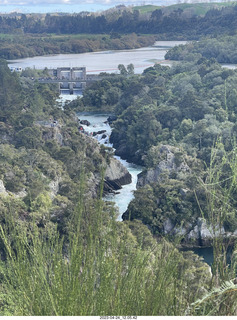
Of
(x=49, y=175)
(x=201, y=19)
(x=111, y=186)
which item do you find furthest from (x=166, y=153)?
(x=201, y=19)

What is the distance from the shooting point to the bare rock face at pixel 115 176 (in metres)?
21.7

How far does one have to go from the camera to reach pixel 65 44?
6775 cm

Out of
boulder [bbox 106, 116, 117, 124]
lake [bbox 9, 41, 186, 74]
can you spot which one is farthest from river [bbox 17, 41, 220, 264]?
boulder [bbox 106, 116, 117, 124]

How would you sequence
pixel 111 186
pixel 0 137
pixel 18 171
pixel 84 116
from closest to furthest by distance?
pixel 18 171 → pixel 111 186 → pixel 0 137 → pixel 84 116

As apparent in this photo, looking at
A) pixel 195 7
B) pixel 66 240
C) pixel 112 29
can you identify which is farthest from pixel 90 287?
pixel 195 7

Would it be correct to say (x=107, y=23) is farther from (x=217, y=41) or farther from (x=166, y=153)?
(x=166, y=153)

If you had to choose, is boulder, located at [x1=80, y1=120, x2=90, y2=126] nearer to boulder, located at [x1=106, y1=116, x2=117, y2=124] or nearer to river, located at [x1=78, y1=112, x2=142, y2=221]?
river, located at [x1=78, y1=112, x2=142, y2=221]

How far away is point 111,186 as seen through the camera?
71.1 ft

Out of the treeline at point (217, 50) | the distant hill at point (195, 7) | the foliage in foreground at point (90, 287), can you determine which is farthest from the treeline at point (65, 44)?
the foliage in foreground at point (90, 287)

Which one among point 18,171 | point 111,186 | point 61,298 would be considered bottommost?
point 111,186

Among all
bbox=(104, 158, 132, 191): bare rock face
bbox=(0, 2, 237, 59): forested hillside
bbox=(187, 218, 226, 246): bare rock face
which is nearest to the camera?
bbox=(187, 218, 226, 246): bare rock face

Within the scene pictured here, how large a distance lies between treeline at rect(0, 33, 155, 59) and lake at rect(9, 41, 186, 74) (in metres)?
1.11

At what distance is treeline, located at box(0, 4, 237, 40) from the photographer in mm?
70312

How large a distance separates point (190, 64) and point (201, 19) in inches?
1277
